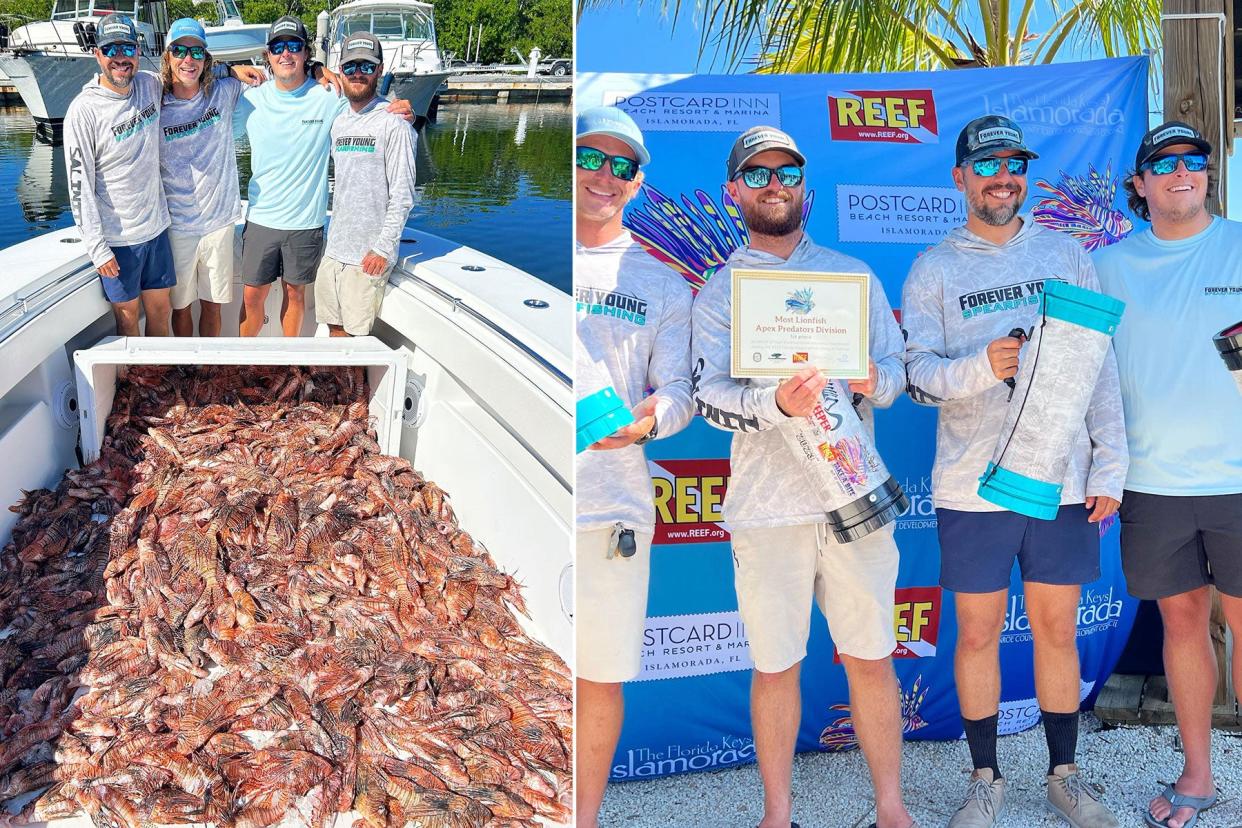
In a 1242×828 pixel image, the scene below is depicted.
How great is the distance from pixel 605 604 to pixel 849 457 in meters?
0.58

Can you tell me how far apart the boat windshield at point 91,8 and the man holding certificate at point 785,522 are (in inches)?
88.3

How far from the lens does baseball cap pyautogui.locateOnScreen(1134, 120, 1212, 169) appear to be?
2389 millimetres

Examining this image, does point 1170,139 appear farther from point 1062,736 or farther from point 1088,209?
point 1062,736

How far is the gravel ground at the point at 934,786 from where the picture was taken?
102 inches

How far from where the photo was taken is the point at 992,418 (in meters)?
2.31

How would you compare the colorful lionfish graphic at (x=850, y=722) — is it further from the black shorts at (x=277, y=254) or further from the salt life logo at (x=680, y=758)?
the black shorts at (x=277, y=254)

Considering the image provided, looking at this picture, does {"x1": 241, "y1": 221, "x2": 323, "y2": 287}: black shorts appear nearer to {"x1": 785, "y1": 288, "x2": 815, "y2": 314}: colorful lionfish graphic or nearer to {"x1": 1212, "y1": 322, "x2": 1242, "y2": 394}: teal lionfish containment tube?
{"x1": 785, "y1": 288, "x2": 815, "y2": 314}: colorful lionfish graphic

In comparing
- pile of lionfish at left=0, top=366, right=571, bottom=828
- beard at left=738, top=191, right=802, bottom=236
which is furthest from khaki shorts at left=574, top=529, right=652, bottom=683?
beard at left=738, top=191, right=802, bottom=236

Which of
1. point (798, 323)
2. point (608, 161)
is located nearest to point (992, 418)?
point (798, 323)

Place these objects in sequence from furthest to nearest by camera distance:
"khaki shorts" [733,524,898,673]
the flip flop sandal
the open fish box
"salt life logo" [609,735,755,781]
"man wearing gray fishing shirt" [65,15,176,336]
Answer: the open fish box
"man wearing gray fishing shirt" [65,15,176,336]
"salt life logo" [609,735,755,781]
the flip flop sandal
"khaki shorts" [733,524,898,673]

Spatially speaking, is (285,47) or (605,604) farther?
(285,47)

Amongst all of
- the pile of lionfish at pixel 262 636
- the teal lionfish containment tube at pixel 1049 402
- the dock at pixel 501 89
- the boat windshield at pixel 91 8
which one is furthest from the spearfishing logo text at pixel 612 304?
the dock at pixel 501 89

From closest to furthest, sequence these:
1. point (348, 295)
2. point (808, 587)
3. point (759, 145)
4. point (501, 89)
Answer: point (759, 145)
point (808, 587)
point (348, 295)
point (501, 89)

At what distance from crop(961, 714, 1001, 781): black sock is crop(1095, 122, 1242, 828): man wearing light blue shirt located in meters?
0.43
